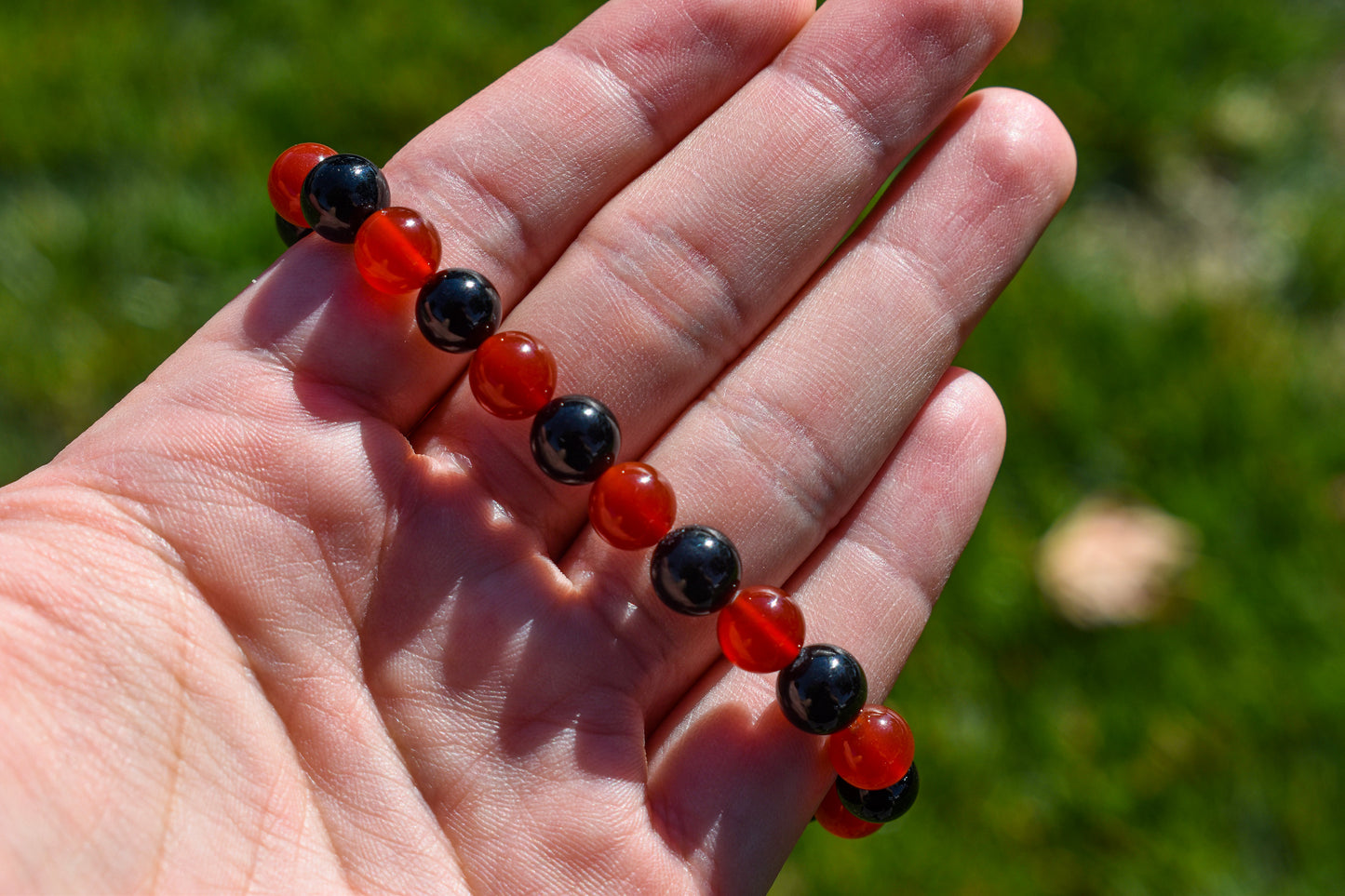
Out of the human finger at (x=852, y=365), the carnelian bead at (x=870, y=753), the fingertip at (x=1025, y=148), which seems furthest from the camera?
the fingertip at (x=1025, y=148)

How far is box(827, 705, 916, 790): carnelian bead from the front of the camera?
288 centimetres

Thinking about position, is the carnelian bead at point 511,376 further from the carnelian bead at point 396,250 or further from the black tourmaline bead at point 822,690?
the black tourmaline bead at point 822,690

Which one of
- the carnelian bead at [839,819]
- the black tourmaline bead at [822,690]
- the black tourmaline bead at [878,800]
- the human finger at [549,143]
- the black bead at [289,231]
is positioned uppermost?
the human finger at [549,143]

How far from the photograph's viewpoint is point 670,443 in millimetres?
3129

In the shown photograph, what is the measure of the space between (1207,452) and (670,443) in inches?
93.3

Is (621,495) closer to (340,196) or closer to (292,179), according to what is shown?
(340,196)

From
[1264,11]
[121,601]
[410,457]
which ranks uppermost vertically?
[1264,11]

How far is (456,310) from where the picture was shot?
288cm

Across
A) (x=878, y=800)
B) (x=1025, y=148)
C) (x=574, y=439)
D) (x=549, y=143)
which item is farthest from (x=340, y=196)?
(x=878, y=800)

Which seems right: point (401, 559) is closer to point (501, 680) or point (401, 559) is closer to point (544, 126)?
point (501, 680)

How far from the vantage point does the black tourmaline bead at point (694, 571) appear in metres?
2.83

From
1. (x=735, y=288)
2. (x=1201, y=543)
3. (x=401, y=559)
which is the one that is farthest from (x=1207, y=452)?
(x=401, y=559)

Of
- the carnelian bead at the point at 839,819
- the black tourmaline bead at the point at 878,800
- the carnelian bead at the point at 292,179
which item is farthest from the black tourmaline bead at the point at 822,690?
the carnelian bead at the point at 292,179

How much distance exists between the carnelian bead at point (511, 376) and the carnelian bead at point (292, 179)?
0.71 meters
